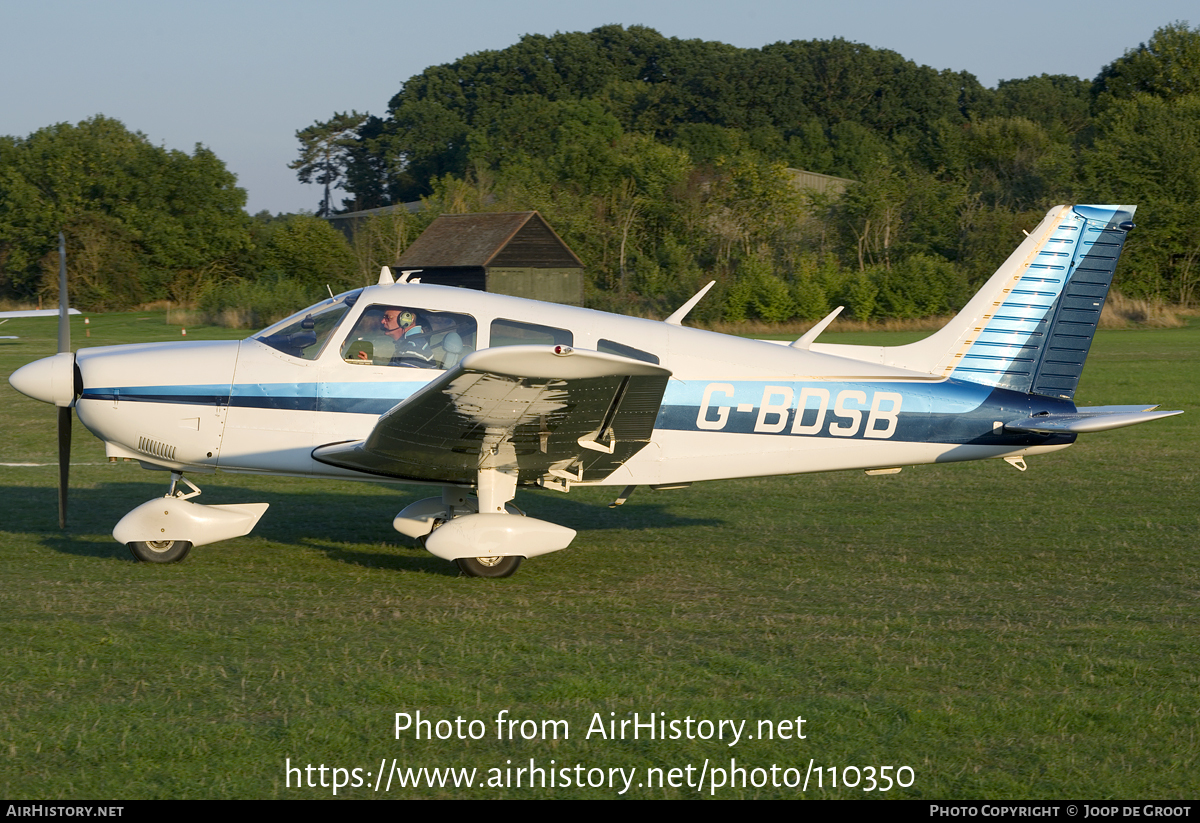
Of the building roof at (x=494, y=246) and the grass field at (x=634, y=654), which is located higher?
the building roof at (x=494, y=246)

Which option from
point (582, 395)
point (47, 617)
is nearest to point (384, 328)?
point (582, 395)

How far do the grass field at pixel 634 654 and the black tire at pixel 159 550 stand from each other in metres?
0.17

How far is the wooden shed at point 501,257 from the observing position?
45031mm

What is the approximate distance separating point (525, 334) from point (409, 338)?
2.68ft

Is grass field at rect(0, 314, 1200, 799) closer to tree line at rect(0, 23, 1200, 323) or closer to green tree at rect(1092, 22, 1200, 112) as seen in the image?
tree line at rect(0, 23, 1200, 323)

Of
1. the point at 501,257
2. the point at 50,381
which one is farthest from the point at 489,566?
the point at 501,257

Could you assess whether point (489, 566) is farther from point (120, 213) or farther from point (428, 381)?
point (120, 213)

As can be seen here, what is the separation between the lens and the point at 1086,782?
3.95m

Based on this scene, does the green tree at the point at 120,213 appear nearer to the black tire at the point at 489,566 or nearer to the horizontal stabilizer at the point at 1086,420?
the black tire at the point at 489,566

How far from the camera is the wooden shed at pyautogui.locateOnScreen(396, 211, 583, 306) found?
4503 cm

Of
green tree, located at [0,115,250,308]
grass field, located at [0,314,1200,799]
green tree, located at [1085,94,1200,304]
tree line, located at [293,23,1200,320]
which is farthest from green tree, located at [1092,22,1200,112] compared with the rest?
grass field, located at [0,314,1200,799]

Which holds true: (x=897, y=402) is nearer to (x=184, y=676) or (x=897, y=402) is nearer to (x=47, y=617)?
(x=184, y=676)

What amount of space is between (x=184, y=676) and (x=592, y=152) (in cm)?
5701

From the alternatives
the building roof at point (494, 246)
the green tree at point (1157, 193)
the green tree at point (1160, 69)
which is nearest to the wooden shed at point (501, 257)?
the building roof at point (494, 246)
